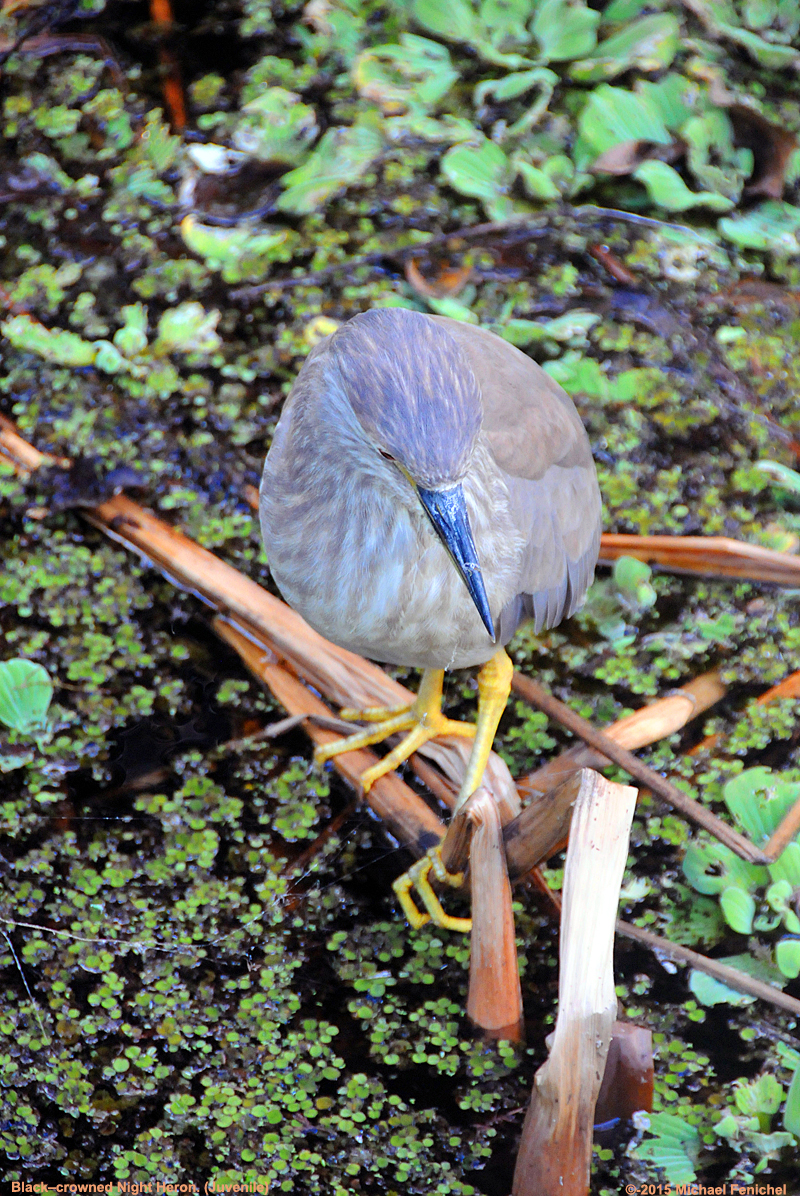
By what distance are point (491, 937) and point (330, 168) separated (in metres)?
2.77

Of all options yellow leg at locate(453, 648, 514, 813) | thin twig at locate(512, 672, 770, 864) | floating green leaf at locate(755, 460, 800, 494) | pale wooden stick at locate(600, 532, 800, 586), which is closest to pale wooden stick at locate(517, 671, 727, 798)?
thin twig at locate(512, 672, 770, 864)

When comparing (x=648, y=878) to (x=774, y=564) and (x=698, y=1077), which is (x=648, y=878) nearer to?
(x=698, y=1077)

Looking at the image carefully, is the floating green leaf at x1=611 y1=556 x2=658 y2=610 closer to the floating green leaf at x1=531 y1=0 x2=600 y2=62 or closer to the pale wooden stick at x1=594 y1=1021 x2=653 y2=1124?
the pale wooden stick at x1=594 y1=1021 x2=653 y2=1124

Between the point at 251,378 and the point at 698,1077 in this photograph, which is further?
the point at 251,378

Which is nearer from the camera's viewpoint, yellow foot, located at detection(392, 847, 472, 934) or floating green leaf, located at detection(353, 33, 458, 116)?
yellow foot, located at detection(392, 847, 472, 934)

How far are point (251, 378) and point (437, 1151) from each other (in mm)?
2246

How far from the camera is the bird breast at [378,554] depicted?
203 cm

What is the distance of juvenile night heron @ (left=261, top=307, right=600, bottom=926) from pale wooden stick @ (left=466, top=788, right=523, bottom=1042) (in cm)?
21

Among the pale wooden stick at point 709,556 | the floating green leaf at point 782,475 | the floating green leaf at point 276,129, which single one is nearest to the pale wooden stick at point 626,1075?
the pale wooden stick at point 709,556

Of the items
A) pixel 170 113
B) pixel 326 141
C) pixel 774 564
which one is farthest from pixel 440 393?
pixel 170 113

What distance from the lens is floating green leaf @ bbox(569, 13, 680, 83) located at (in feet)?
13.2

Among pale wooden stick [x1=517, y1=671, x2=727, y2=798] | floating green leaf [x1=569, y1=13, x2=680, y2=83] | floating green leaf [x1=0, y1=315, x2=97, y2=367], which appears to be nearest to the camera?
pale wooden stick [x1=517, y1=671, x2=727, y2=798]

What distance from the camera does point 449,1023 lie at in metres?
2.19

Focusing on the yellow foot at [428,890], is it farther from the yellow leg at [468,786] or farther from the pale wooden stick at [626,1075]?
the pale wooden stick at [626,1075]
